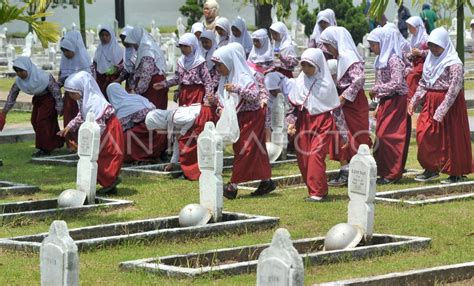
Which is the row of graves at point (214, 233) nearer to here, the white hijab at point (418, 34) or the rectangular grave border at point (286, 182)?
the rectangular grave border at point (286, 182)

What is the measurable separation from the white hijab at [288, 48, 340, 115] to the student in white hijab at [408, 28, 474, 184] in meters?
1.24

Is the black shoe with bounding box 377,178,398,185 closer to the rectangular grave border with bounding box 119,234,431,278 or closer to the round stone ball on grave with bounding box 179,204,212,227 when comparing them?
the round stone ball on grave with bounding box 179,204,212,227

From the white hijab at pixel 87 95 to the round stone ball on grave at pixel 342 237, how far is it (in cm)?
424

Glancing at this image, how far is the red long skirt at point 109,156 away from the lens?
49.1ft

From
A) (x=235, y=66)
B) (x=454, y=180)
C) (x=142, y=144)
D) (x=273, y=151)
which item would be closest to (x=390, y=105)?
(x=454, y=180)

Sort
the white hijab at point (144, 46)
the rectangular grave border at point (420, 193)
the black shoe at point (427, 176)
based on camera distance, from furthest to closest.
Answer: the white hijab at point (144, 46) → the black shoe at point (427, 176) → the rectangular grave border at point (420, 193)

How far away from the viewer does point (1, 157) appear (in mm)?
19250

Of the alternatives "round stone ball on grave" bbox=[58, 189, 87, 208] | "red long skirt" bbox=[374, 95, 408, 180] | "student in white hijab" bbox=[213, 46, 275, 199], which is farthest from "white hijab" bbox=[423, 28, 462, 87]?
"round stone ball on grave" bbox=[58, 189, 87, 208]

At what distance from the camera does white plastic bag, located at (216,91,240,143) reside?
14.5m

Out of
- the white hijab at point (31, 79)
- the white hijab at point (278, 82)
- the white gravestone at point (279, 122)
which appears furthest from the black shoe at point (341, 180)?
the white hijab at point (31, 79)

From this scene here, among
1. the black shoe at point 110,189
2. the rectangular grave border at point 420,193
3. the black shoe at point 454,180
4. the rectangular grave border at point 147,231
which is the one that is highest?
the rectangular grave border at point 147,231

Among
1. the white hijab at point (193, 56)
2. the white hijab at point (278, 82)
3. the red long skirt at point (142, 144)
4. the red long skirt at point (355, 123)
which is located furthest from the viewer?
the white hijab at point (278, 82)

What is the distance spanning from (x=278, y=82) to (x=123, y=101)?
2212 millimetres

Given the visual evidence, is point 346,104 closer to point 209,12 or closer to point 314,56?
point 314,56
